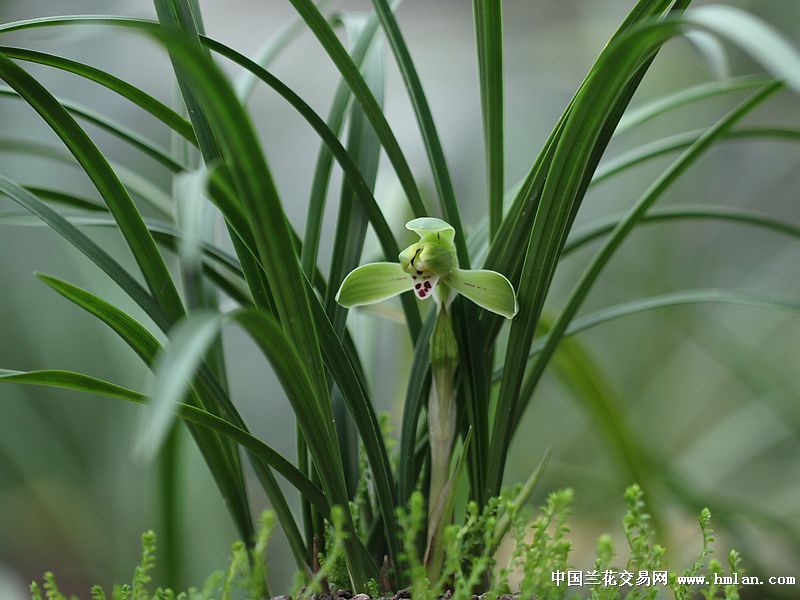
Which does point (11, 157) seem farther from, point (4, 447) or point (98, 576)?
point (98, 576)

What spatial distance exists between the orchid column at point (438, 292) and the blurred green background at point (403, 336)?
Answer: 61cm

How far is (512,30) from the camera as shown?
200 centimetres

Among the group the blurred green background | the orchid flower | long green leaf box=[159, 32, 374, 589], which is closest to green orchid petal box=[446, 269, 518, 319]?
the orchid flower

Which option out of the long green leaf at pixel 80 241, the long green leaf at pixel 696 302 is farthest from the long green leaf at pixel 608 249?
the long green leaf at pixel 80 241

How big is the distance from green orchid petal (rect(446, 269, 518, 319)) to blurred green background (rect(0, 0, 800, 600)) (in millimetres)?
649

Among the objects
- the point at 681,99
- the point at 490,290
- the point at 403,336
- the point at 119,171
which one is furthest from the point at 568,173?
the point at 403,336

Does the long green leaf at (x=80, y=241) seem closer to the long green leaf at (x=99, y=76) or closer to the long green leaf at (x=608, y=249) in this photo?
the long green leaf at (x=99, y=76)

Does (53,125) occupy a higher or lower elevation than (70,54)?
lower

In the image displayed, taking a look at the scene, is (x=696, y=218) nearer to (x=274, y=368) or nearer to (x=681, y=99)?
(x=681, y=99)

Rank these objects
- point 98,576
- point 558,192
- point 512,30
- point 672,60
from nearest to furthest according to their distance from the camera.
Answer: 1. point 558,192
2. point 98,576
3. point 672,60
4. point 512,30

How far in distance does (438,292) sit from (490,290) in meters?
0.04

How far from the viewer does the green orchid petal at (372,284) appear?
0.47m

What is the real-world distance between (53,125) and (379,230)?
22 cm

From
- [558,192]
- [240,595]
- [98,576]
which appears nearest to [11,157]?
[98,576]
